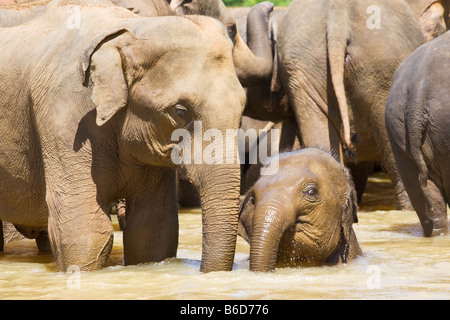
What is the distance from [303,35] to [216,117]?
430cm

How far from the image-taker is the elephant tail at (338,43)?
9.37 meters

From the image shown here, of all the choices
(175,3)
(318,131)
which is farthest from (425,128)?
(175,3)

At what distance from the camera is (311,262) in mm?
6359

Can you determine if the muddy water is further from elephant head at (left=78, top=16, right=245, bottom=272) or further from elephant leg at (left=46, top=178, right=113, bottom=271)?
elephant head at (left=78, top=16, right=245, bottom=272)

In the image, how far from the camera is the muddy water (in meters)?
5.52

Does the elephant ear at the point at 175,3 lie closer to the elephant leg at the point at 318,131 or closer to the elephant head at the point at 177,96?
the elephant leg at the point at 318,131

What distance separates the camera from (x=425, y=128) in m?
7.76

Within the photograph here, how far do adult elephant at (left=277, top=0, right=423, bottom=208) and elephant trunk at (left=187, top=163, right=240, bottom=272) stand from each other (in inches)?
145

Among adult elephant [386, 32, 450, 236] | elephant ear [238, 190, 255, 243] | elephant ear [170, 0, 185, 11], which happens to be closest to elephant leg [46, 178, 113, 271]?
elephant ear [238, 190, 255, 243]

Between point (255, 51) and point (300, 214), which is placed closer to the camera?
point (300, 214)

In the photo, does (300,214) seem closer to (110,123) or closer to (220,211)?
(220,211)

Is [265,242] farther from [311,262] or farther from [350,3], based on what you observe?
[350,3]

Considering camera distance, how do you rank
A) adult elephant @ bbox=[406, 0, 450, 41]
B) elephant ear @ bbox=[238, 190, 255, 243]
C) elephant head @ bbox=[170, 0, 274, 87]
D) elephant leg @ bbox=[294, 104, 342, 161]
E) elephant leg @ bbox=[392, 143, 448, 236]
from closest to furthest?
elephant ear @ bbox=[238, 190, 255, 243] < elephant leg @ bbox=[392, 143, 448, 236] < elephant leg @ bbox=[294, 104, 342, 161] < elephant head @ bbox=[170, 0, 274, 87] < adult elephant @ bbox=[406, 0, 450, 41]

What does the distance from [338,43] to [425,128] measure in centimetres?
197
